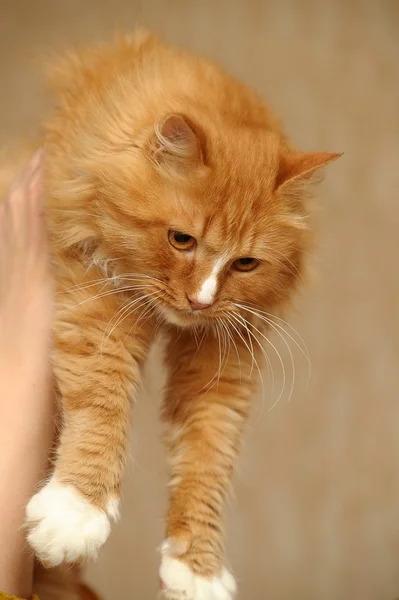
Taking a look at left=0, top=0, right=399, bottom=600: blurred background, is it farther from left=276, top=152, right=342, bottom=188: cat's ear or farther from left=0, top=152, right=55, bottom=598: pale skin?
left=276, top=152, right=342, bottom=188: cat's ear

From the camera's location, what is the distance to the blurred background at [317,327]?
7.61 ft

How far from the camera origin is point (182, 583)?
109cm

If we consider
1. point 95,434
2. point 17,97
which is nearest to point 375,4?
point 17,97

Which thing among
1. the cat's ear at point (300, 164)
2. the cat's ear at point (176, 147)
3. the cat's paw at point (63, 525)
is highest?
the cat's ear at point (300, 164)

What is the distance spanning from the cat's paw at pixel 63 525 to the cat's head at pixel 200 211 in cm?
36

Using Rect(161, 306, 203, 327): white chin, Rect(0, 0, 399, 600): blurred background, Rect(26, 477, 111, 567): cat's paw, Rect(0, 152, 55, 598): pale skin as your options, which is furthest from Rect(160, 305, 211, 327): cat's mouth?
Rect(0, 0, 399, 600): blurred background

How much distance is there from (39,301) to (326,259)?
146 centimetres

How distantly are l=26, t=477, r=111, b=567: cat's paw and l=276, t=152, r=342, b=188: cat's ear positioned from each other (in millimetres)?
666

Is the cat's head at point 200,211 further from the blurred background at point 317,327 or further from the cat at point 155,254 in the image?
the blurred background at point 317,327

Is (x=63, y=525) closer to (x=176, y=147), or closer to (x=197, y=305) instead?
(x=197, y=305)

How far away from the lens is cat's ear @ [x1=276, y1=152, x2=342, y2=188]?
1.10m

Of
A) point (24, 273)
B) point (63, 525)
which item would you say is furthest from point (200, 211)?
point (63, 525)

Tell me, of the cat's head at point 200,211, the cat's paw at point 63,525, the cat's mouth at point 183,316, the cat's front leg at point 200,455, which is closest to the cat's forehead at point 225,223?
the cat's head at point 200,211

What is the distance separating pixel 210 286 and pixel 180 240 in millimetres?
97
